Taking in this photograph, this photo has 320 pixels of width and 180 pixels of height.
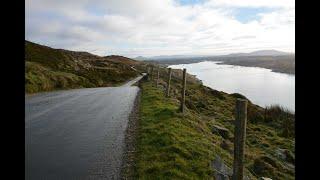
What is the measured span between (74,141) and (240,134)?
5972 millimetres

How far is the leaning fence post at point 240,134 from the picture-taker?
678cm

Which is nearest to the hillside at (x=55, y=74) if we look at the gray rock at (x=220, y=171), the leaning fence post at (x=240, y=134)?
the gray rock at (x=220, y=171)

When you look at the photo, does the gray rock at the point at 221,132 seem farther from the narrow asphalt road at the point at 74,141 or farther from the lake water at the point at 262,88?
the lake water at the point at 262,88

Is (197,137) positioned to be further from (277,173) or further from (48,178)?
(48,178)

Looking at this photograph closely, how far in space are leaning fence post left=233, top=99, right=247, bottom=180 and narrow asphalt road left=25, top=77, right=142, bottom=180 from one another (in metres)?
2.54

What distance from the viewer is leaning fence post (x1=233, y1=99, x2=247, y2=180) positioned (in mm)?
6781

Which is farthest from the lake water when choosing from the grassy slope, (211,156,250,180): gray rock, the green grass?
(211,156,250,180): gray rock

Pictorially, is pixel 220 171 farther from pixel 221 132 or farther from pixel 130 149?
pixel 221 132

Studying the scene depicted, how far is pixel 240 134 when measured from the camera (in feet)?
22.7
